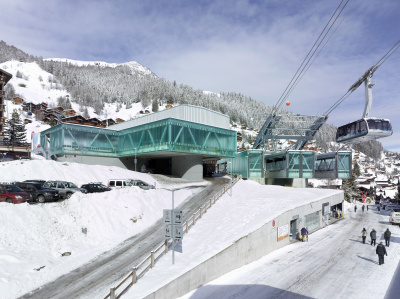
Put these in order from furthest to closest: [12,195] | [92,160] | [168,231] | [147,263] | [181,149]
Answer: [92,160]
[181,149]
[12,195]
[147,263]
[168,231]

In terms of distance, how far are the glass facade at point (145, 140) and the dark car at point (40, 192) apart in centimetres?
2082

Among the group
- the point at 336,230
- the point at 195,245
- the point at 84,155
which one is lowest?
the point at 336,230

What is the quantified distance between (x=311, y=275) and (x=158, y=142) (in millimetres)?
31838

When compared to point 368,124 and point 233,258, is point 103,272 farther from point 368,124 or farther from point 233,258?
point 368,124

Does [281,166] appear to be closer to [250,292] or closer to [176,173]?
[176,173]

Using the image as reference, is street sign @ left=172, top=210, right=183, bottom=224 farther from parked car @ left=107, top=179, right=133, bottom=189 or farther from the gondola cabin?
the gondola cabin

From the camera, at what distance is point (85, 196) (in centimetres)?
2378

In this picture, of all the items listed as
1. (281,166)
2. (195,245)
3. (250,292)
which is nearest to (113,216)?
(195,245)

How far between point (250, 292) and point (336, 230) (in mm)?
25360

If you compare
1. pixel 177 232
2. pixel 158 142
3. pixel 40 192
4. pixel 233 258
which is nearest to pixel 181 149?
pixel 158 142

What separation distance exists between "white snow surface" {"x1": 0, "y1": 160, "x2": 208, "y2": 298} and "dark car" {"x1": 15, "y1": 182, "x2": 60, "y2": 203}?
1759 mm

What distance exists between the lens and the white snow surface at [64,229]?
50.2 ft

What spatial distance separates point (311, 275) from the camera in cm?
1838

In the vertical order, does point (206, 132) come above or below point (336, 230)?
above
